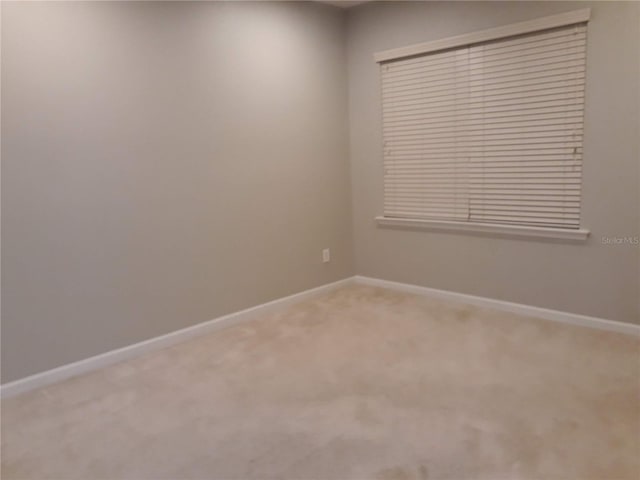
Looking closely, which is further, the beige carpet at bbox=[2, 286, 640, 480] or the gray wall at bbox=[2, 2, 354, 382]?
the gray wall at bbox=[2, 2, 354, 382]

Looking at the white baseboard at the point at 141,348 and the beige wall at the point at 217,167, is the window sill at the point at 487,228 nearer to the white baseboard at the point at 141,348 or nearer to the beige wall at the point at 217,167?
the beige wall at the point at 217,167

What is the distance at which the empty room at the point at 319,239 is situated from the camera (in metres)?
2.23

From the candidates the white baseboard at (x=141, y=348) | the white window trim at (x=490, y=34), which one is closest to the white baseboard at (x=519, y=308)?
the white baseboard at (x=141, y=348)

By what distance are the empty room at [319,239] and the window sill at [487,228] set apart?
0.02m

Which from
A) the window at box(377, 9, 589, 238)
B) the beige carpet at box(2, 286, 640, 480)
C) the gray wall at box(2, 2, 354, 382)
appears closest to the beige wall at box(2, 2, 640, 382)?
the gray wall at box(2, 2, 354, 382)

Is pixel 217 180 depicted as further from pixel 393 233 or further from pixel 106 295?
pixel 393 233

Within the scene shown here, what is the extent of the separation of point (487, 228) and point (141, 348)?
265 centimetres

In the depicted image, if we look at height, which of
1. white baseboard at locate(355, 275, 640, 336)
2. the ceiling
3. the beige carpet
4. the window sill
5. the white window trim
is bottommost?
the beige carpet

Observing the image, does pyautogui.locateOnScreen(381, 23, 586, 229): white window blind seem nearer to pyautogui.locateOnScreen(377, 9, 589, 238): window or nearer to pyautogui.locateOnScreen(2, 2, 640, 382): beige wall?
pyautogui.locateOnScreen(377, 9, 589, 238): window

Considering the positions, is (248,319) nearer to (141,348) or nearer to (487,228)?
(141,348)

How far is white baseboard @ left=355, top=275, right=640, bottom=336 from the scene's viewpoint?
10.7 ft

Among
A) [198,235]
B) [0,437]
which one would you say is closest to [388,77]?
[198,235]

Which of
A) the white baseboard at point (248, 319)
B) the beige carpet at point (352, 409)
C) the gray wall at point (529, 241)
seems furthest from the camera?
the gray wall at point (529, 241)

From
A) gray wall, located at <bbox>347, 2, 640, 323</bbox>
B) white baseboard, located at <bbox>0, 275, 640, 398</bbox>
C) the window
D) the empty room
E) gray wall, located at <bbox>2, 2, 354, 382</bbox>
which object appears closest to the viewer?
the empty room
